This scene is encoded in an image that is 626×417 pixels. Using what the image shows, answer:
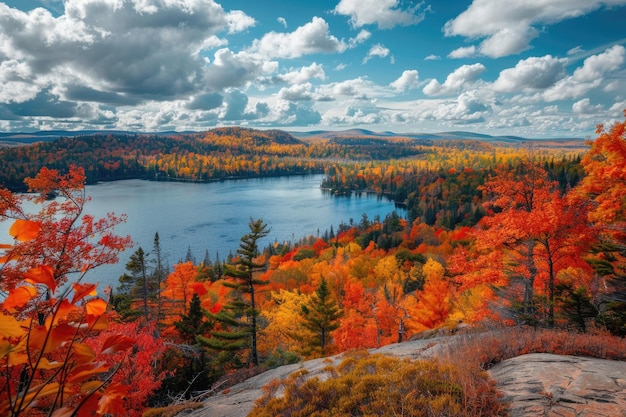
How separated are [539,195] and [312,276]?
48282 millimetres

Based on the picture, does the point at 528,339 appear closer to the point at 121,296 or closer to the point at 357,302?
the point at 121,296

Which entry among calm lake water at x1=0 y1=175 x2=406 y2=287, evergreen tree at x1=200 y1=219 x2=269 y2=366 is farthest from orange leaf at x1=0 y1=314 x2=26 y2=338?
calm lake water at x1=0 y1=175 x2=406 y2=287

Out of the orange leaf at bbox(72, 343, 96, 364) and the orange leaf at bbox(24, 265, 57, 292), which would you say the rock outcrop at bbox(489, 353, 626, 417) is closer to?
the orange leaf at bbox(72, 343, 96, 364)

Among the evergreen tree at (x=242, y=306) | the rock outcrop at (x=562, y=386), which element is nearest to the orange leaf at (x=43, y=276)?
the rock outcrop at (x=562, y=386)

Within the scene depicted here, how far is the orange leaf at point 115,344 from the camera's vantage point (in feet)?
5.17

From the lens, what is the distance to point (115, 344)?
163 centimetres

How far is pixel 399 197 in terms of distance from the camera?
6870 inches

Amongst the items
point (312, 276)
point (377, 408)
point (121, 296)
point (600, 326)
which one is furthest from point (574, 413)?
point (312, 276)

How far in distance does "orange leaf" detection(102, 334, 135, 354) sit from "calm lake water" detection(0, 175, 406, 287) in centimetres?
6818

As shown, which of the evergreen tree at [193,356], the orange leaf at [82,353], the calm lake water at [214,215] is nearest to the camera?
the orange leaf at [82,353]

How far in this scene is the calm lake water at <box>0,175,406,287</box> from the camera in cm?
8225

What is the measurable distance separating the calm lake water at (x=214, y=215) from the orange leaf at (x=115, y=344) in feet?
224

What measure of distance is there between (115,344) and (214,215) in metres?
120

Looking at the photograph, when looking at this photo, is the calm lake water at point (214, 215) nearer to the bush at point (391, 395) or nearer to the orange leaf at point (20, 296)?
the bush at point (391, 395)
